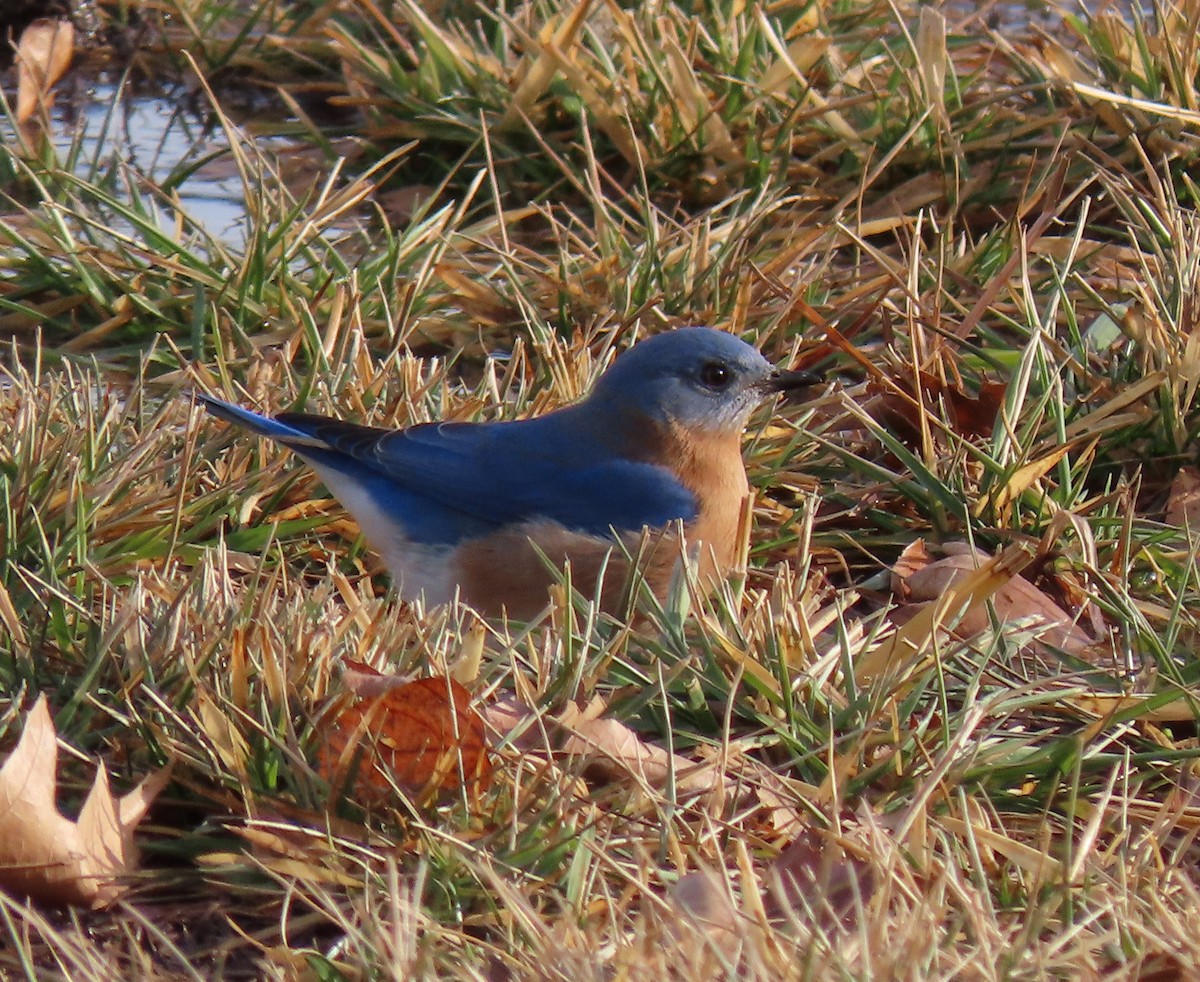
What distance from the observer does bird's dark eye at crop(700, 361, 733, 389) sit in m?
4.41

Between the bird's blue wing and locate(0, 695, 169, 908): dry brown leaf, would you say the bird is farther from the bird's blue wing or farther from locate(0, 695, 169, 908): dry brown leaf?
locate(0, 695, 169, 908): dry brown leaf

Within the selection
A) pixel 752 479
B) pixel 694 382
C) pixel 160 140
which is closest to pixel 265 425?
pixel 694 382

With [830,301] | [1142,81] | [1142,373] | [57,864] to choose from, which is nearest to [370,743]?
[57,864]

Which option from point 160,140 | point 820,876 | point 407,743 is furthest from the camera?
point 160,140

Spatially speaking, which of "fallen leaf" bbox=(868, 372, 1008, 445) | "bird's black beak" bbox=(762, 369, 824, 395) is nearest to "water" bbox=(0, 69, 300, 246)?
"bird's black beak" bbox=(762, 369, 824, 395)

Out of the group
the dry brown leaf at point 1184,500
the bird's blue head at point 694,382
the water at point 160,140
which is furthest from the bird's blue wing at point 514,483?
the water at point 160,140

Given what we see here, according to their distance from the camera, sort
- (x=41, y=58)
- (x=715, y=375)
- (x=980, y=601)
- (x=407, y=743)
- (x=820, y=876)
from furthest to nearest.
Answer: (x=41, y=58) → (x=715, y=375) → (x=980, y=601) → (x=407, y=743) → (x=820, y=876)

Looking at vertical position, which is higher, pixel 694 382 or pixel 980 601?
pixel 694 382

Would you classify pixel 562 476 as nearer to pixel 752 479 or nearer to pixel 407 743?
pixel 752 479

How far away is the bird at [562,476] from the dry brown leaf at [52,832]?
131cm

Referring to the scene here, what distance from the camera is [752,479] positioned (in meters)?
4.47

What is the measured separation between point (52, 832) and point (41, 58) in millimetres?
4952

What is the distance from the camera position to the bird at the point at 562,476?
4.12 m

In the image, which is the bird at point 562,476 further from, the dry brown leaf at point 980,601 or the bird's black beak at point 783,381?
the dry brown leaf at point 980,601
